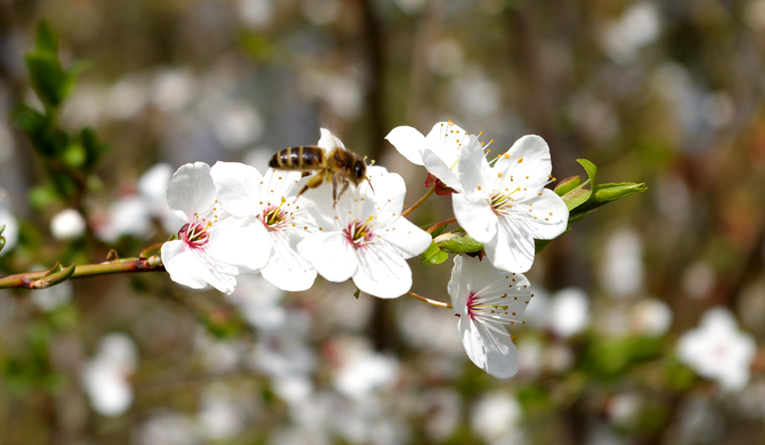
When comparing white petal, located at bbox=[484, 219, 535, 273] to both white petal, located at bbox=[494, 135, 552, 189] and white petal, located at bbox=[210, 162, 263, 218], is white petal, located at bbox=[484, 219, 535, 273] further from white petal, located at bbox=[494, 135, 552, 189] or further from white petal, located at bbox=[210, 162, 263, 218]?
white petal, located at bbox=[210, 162, 263, 218]

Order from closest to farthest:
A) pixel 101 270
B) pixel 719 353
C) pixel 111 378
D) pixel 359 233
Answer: pixel 101 270, pixel 359 233, pixel 719 353, pixel 111 378

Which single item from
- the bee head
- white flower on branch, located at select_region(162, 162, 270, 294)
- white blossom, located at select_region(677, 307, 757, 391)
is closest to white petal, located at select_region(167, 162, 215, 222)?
white flower on branch, located at select_region(162, 162, 270, 294)

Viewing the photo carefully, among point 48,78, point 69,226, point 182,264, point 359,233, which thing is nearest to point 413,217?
point 69,226

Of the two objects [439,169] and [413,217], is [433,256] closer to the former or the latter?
[439,169]

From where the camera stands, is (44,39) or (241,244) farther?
(44,39)

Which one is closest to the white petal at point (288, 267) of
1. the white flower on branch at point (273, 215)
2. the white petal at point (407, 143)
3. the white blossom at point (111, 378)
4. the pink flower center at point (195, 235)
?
the white flower on branch at point (273, 215)

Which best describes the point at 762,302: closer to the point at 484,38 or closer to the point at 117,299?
the point at 484,38
